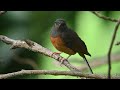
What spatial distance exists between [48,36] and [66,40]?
0.33 meters

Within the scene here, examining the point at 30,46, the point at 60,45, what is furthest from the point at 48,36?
the point at 30,46

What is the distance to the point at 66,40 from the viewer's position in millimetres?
2133

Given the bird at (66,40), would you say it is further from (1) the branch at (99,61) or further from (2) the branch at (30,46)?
(1) the branch at (99,61)

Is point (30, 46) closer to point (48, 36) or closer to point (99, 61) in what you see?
point (48, 36)

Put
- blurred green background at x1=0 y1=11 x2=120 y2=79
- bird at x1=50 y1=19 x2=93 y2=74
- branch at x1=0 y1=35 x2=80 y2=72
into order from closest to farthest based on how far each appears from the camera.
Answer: branch at x1=0 y1=35 x2=80 y2=72 < bird at x1=50 y1=19 x2=93 y2=74 < blurred green background at x1=0 y1=11 x2=120 y2=79

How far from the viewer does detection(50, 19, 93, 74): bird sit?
6.75 feet

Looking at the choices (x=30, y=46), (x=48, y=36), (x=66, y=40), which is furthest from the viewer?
(x=48, y=36)

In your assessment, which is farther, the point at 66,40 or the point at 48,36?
the point at 48,36

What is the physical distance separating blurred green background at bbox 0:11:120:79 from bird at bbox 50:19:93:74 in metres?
0.04

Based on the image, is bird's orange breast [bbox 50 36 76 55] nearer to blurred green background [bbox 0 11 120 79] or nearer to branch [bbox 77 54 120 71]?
blurred green background [bbox 0 11 120 79]

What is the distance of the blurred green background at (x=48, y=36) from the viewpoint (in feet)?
7.46

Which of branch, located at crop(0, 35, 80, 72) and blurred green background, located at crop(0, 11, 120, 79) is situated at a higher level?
blurred green background, located at crop(0, 11, 120, 79)

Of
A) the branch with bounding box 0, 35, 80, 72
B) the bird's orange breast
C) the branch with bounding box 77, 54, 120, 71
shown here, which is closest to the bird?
the bird's orange breast

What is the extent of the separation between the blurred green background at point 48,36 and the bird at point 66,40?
38 millimetres
